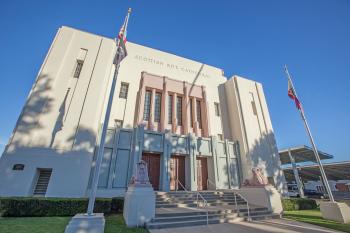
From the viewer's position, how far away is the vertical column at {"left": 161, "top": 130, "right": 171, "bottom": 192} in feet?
45.0

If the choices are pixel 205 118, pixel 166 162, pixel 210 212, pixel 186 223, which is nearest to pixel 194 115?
pixel 205 118

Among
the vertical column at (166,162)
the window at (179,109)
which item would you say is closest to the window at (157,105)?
the window at (179,109)

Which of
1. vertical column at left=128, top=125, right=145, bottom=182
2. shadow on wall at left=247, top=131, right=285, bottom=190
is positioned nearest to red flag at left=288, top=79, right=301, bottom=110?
shadow on wall at left=247, top=131, right=285, bottom=190

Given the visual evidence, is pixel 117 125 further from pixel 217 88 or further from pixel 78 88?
pixel 217 88

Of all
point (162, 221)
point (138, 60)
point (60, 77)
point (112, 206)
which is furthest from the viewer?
point (138, 60)

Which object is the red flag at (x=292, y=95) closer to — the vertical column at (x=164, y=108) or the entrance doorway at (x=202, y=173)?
the entrance doorway at (x=202, y=173)

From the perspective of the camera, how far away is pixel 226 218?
8.69 meters

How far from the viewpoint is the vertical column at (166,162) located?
1371 centimetres

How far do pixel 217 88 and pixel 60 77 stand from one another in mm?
16112

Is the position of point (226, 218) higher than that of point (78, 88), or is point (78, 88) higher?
point (78, 88)

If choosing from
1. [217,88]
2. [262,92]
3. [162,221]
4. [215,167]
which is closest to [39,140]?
[162,221]

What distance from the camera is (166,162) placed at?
14484mm

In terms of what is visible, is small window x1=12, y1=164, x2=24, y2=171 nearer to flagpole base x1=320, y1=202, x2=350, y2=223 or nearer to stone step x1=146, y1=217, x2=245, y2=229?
stone step x1=146, y1=217, x2=245, y2=229

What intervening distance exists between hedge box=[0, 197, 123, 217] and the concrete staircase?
123 inches
